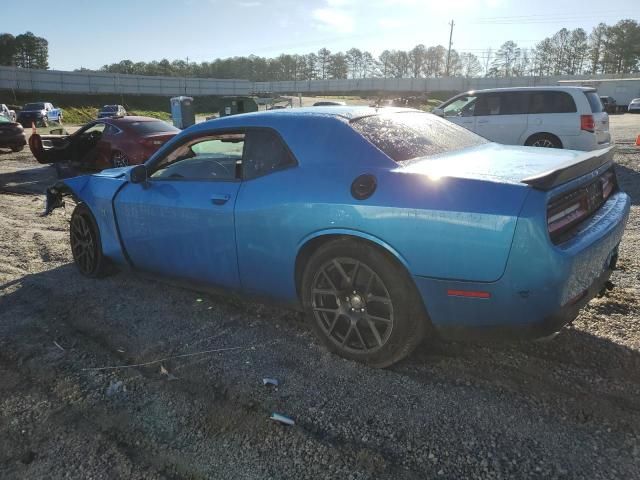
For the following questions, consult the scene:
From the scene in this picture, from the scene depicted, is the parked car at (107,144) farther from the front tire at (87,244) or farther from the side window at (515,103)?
the side window at (515,103)

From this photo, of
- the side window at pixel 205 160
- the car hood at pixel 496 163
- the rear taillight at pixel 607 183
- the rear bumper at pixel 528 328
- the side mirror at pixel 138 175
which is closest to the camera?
the rear bumper at pixel 528 328

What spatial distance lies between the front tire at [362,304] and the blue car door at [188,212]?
0.72 meters

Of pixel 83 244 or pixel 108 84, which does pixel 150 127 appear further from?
pixel 108 84

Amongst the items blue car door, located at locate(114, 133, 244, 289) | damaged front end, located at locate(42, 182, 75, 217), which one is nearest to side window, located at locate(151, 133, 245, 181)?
blue car door, located at locate(114, 133, 244, 289)

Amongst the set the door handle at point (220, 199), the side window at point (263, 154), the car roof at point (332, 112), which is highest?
the car roof at point (332, 112)

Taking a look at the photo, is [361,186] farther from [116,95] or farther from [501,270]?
[116,95]

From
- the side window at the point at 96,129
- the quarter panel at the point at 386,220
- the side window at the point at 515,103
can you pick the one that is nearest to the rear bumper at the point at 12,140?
the side window at the point at 96,129

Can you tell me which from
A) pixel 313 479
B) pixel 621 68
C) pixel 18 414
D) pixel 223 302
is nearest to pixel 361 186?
pixel 313 479

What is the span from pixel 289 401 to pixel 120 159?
10037mm

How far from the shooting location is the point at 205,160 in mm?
3973

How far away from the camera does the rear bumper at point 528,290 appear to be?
7.86ft

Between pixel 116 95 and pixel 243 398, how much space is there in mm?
58020

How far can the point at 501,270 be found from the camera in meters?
2.46

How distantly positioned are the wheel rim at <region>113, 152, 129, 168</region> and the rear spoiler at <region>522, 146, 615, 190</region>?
1014 centimetres
